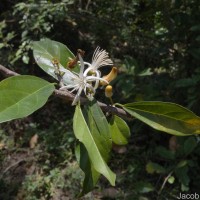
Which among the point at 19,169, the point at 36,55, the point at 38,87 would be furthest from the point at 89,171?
the point at 19,169

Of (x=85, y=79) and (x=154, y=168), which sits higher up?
(x=85, y=79)

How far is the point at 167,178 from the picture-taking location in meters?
2.60

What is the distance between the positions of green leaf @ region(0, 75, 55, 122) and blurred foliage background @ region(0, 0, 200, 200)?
1636mm

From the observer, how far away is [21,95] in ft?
2.65

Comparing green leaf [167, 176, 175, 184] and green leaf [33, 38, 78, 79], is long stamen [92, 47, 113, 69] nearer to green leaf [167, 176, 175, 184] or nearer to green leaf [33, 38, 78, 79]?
green leaf [33, 38, 78, 79]

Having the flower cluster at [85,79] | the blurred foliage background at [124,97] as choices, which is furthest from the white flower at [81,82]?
the blurred foliage background at [124,97]

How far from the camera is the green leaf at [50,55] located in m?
0.99

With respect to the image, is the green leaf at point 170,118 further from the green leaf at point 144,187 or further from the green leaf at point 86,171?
the green leaf at point 144,187

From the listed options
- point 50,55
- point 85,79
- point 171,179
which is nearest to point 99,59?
point 85,79

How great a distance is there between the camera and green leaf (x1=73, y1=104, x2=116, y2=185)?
0.77 meters

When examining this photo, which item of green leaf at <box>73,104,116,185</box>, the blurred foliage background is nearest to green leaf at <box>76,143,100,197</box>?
green leaf at <box>73,104,116,185</box>

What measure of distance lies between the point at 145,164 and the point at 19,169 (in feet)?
3.26

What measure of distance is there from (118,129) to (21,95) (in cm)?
25

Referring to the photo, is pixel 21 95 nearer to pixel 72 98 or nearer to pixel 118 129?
pixel 72 98
